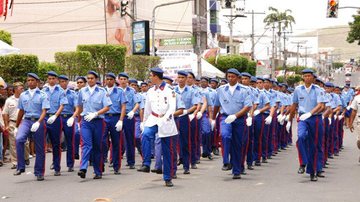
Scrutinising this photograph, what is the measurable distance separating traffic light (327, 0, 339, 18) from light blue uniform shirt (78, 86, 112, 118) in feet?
59.7

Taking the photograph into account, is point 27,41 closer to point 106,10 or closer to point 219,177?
point 106,10

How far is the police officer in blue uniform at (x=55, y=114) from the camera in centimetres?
1389

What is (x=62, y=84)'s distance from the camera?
50.4ft

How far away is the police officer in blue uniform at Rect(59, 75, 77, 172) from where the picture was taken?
48.7 feet

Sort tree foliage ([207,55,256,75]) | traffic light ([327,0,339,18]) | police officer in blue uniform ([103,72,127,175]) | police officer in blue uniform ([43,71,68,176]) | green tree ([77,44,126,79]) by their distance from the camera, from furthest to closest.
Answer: tree foliage ([207,55,256,75])
green tree ([77,44,126,79])
traffic light ([327,0,339,18])
police officer in blue uniform ([103,72,127,175])
police officer in blue uniform ([43,71,68,176])

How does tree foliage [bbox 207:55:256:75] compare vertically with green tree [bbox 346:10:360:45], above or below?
below

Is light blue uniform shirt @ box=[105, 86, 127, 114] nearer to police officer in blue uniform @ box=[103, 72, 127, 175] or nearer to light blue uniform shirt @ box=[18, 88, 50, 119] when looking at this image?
police officer in blue uniform @ box=[103, 72, 127, 175]

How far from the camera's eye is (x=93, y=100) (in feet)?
43.8

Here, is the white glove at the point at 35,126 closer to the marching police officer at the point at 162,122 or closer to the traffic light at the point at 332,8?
the marching police officer at the point at 162,122

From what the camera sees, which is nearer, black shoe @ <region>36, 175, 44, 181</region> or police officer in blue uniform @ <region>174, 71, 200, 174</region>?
black shoe @ <region>36, 175, 44, 181</region>

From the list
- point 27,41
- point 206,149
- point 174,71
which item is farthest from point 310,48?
point 206,149

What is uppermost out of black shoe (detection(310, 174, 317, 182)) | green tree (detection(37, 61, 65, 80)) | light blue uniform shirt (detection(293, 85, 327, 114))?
green tree (detection(37, 61, 65, 80))

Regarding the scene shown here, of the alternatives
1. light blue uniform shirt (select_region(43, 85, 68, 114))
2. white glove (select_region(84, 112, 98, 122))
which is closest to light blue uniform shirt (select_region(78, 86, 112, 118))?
white glove (select_region(84, 112, 98, 122))

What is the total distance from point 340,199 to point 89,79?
5245mm
